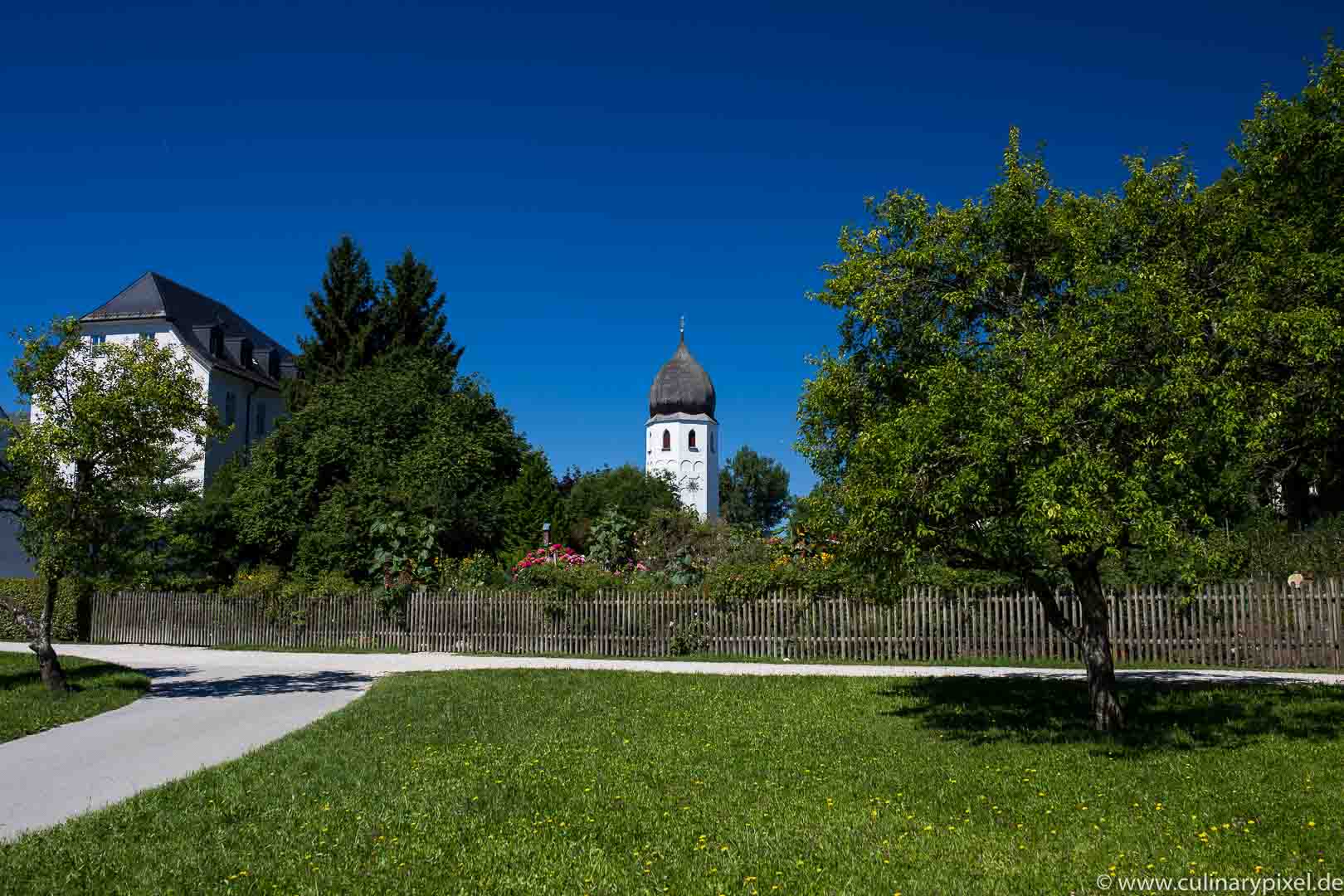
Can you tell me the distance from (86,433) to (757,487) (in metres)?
88.8

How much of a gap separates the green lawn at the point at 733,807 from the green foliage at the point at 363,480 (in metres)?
15.8

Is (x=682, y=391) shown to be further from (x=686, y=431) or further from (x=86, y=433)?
(x=86, y=433)

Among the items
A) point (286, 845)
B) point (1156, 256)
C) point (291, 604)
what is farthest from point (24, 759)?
point (291, 604)

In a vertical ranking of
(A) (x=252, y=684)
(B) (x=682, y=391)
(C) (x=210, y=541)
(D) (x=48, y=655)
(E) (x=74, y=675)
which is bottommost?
(A) (x=252, y=684)

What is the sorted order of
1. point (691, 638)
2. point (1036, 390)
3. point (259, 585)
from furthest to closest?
point (259, 585), point (691, 638), point (1036, 390)

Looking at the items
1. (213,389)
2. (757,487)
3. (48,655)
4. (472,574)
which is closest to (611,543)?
(472,574)

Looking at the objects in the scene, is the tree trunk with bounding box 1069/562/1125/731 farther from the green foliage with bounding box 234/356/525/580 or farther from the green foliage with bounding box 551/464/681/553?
the green foliage with bounding box 551/464/681/553

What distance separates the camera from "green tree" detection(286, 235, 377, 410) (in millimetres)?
38906

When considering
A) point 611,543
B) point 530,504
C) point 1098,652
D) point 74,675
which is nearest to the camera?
point 1098,652

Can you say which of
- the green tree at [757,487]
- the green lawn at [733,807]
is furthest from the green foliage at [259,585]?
the green tree at [757,487]

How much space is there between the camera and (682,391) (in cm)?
8531

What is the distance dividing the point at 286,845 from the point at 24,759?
4586 millimetres

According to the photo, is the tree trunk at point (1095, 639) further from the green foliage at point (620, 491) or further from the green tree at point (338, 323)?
the green foliage at point (620, 491)

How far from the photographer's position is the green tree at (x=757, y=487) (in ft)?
329
